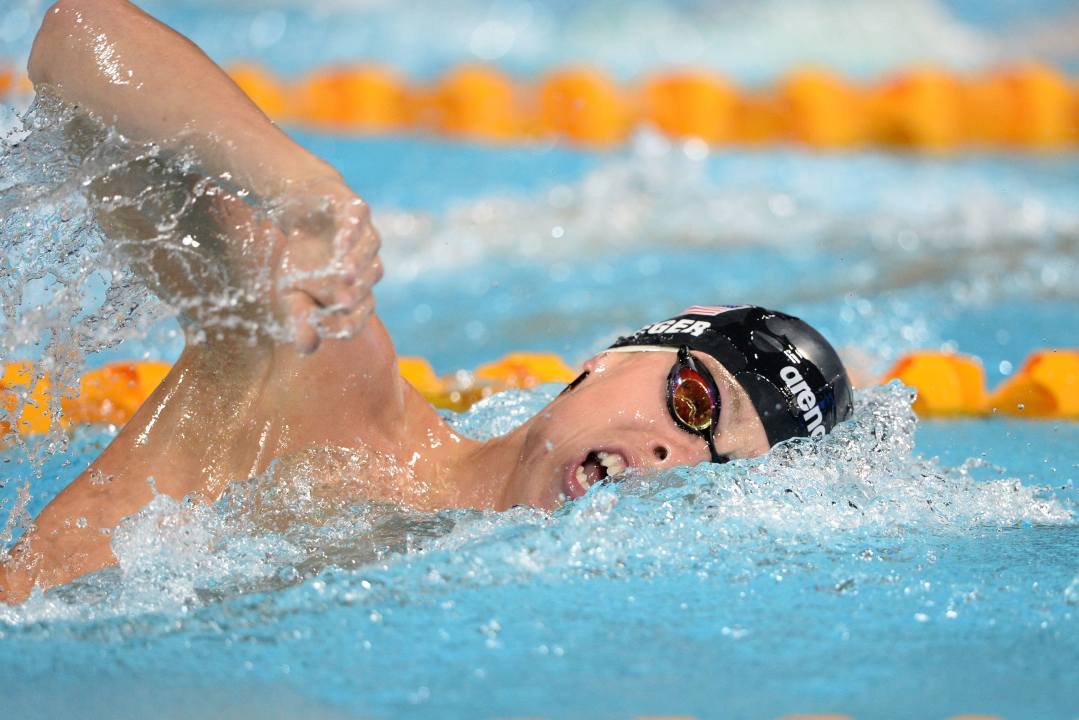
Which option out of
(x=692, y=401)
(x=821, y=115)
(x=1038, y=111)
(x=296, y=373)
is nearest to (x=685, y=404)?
(x=692, y=401)

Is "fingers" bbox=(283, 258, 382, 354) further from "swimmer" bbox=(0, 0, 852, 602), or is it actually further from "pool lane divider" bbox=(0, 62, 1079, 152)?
"pool lane divider" bbox=(0, 62, 1079, 152)

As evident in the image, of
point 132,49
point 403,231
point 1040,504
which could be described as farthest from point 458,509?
point 403,231

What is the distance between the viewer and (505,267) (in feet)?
15.6

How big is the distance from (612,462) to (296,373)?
46 cm

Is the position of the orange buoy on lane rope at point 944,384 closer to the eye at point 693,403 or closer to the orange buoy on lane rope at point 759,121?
the eye at point 693,403

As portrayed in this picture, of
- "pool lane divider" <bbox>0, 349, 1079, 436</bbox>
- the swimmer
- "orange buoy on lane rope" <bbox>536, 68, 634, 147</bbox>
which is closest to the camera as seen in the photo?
the swimmer

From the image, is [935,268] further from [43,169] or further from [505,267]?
[43,169]

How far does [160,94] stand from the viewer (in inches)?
62.1

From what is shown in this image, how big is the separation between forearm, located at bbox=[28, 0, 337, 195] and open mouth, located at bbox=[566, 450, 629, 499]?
0.58 m

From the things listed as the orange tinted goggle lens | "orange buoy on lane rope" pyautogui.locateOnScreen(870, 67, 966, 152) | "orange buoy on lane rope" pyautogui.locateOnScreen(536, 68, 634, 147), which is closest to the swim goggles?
the orange tinted goggle lens

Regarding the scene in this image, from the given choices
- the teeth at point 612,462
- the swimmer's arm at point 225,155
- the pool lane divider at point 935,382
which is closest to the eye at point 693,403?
the teeth at point 612,462

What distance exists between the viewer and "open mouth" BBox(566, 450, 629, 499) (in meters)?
1.82

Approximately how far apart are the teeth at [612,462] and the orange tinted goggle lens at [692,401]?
109mm

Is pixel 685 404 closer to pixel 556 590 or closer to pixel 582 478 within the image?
pixel 582 478
